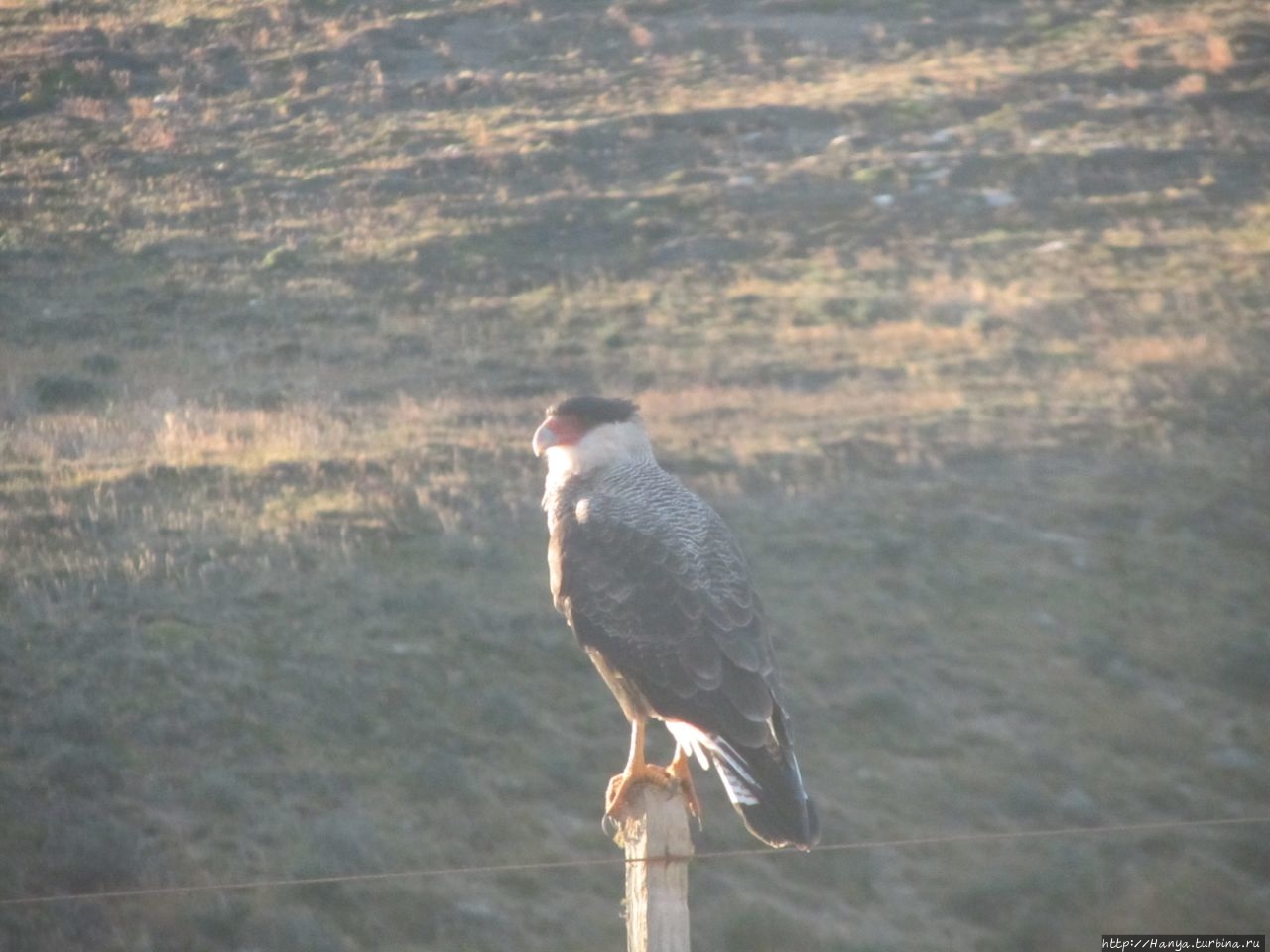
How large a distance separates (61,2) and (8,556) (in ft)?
89.5

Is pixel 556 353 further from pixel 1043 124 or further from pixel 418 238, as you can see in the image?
pixel 1043 124

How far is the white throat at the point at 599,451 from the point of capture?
21.8ft

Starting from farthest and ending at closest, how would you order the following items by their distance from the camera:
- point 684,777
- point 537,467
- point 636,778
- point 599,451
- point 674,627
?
point 537,467, point 599,451, point 674,627, point 684,777, point 636,778

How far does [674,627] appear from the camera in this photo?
567 centimetres

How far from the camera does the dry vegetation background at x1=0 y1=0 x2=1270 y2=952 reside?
31.0 ft

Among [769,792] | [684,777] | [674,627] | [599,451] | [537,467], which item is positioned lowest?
[537,467]

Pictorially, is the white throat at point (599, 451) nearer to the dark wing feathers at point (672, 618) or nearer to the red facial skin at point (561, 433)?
the red facial skin at point (561, 433)

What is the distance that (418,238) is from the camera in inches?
1121

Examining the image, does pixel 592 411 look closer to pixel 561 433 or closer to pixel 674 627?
pixel 561 433

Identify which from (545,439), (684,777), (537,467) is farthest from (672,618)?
(537,467)

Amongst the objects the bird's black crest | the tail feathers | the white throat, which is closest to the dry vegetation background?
the white throat

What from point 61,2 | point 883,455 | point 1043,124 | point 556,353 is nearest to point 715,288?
point 556,353

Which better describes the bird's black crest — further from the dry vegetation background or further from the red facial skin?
the dry vegetation background

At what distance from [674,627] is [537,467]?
10.1 m
